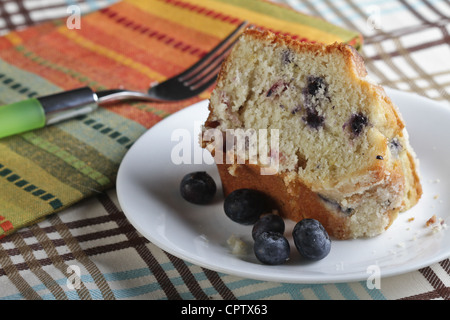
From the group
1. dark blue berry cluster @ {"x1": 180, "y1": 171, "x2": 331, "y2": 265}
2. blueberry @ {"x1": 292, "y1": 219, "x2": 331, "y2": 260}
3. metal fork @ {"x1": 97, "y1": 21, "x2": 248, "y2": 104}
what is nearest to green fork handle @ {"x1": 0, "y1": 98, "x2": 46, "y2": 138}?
metal fork @ {"x1": 97, "y1": 21, "x2": 248, "y2": 104}

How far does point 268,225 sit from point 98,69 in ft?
6.89

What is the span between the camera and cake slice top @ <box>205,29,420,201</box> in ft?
7.50

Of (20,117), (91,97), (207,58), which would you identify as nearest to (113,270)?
(20,117)

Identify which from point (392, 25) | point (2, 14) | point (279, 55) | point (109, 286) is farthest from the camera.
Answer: point (2, 14)

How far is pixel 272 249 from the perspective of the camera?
2154 mm

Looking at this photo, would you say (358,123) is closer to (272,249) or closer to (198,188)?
(272,249)

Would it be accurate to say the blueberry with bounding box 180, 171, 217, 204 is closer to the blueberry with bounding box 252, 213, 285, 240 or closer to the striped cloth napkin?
the blueberry with bounding box 252, 213, 285, 240

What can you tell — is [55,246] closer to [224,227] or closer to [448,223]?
[224,227]

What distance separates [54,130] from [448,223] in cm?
214

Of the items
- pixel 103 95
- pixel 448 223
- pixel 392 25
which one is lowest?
pixel 103 95

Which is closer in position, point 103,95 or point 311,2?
point 103,95
